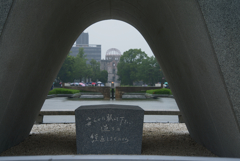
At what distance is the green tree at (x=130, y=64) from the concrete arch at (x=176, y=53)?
2150 inches

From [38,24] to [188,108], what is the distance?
4060 millimetres

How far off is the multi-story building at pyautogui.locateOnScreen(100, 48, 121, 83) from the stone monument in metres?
106

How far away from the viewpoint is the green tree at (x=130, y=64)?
60406 millimetres

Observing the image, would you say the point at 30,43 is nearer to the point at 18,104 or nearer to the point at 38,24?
the point at 38,24

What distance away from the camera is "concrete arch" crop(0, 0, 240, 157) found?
3.45 m

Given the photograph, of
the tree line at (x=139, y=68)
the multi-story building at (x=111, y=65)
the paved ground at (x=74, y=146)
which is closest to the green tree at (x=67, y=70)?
the tree line at (x=139, y=68)

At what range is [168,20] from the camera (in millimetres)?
4383

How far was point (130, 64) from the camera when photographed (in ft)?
201

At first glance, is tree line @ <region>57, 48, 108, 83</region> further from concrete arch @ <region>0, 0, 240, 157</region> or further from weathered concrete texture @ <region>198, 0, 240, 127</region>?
weathered concrete texture @ <region>198, 0, 240, 127</region>

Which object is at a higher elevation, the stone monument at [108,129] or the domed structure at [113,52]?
the domed structure at [113,52]

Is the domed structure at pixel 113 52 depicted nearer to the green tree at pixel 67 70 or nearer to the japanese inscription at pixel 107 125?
the green tree at pixel 67 70

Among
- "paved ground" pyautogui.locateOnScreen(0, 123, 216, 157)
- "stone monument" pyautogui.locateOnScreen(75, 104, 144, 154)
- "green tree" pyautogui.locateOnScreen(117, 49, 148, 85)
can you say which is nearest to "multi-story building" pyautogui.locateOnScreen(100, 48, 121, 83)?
"green tree" pyautogui.locateOnScreen(117, 49, 148, 85)

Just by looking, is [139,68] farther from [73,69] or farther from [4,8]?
[4,8]

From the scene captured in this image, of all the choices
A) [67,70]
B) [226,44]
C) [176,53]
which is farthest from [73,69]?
[226,44]
